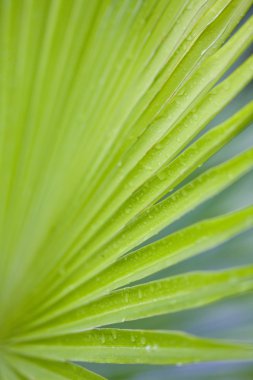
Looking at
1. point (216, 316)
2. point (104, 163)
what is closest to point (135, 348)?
point (104, 163)

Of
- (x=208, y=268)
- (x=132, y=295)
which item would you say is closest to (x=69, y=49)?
(x=132, y=295)

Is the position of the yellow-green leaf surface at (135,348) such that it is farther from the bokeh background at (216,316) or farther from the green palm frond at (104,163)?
the bokeh background at (216,316)

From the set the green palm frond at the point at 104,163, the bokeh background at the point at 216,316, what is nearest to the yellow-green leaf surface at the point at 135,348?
the green palm frond at the point at 104,163

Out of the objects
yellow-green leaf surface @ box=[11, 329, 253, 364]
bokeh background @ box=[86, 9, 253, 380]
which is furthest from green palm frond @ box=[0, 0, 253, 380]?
bokeh background @ box=[86, 9, 253, 380]

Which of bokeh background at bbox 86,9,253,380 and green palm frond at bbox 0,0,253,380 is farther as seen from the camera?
bokeh background at bbox 86,9,253,380

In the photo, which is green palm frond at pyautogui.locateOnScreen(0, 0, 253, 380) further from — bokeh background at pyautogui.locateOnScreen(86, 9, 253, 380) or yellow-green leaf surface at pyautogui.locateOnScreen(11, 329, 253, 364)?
bokeh background at pyautogui.locateOnScreen(86, 9, 253, 380)

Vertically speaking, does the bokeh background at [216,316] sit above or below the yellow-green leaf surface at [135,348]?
above

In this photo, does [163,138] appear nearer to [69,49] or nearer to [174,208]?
[174,208]
